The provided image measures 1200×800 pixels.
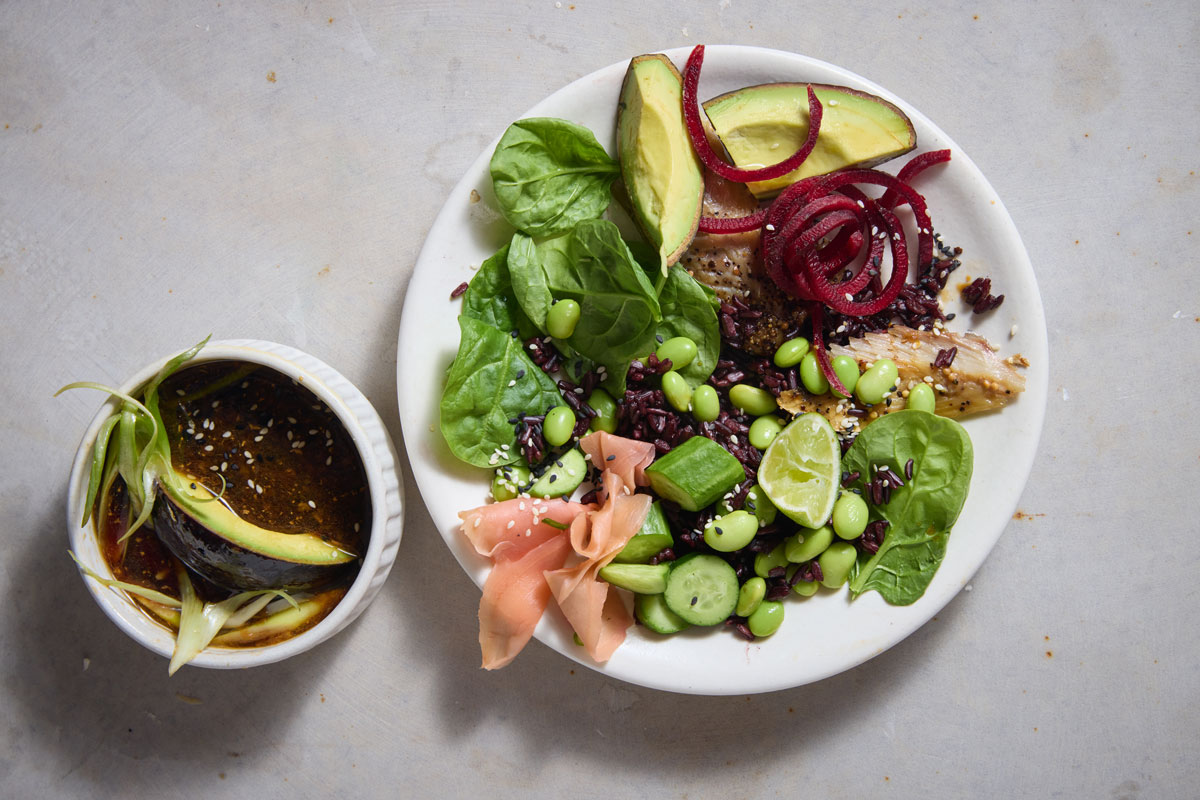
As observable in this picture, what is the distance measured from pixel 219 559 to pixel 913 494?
154 cm

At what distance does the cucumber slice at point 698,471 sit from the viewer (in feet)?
5.54

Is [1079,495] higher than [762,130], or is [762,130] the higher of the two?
[762,130]

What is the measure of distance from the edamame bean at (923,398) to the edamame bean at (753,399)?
313 mm

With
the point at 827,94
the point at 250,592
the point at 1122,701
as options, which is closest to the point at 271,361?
the point at 250,592

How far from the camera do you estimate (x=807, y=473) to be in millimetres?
1740

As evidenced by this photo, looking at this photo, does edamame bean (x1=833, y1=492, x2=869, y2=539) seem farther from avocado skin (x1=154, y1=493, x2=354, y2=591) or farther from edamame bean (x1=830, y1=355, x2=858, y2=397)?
avocado skin (x1=154, y1=493, x2=354, y2=591)

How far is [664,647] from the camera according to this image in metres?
1.79

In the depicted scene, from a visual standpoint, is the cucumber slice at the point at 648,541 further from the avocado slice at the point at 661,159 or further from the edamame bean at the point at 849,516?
the avocado slice at the point at 661,159

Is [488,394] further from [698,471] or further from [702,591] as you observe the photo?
[702,591]

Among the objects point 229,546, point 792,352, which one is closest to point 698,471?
point 792,352

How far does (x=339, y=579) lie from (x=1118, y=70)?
249 cm

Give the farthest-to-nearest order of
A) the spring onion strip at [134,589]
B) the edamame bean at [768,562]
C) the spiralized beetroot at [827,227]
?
the edamame bean at [768,562] < the spiralized beetroot at [827,227] < the spring onion strip at [134,589]

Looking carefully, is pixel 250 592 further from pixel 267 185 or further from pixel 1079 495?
pixel 1079 495

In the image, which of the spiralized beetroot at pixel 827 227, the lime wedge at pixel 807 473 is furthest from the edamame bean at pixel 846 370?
the lime wedge at pixel 807 473
